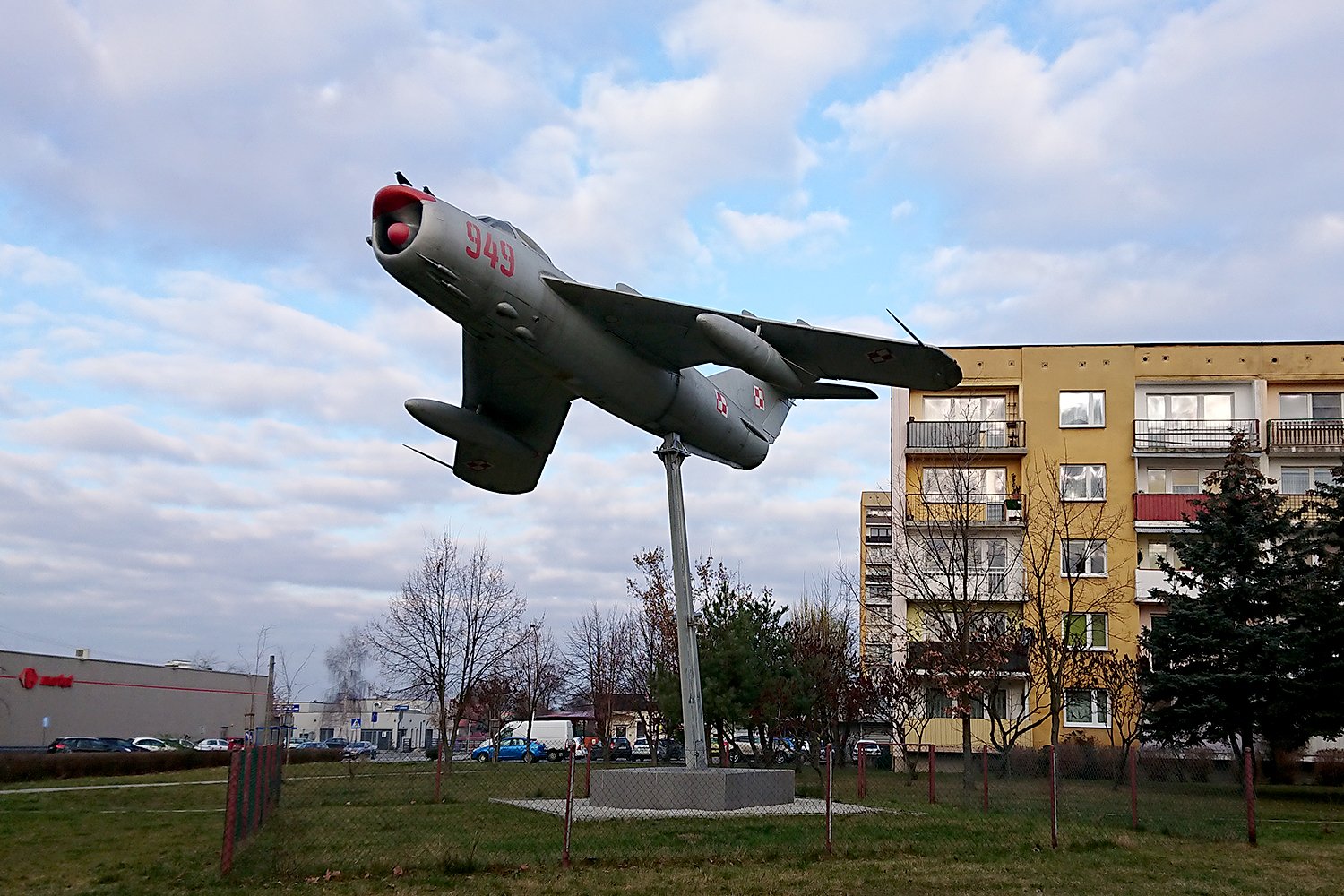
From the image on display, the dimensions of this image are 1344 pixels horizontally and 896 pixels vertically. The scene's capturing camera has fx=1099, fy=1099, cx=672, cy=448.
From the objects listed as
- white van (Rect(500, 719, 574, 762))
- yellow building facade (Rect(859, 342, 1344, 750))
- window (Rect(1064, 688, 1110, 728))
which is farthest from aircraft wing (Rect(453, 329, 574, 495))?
white van (Rect(500, 719, 574, 762))

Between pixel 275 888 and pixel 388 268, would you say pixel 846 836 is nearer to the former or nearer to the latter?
pixel 275 888

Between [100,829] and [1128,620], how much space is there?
3532 centimetres

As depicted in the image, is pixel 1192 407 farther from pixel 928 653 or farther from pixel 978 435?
pixel 928 653

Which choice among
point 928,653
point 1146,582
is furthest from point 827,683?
point 1146,582

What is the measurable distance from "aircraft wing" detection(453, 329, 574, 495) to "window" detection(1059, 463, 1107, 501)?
28.7 meters

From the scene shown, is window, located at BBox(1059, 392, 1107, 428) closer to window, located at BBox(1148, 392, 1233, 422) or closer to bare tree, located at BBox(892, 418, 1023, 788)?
window, located at BBox(1148, 392, 1233, 422)

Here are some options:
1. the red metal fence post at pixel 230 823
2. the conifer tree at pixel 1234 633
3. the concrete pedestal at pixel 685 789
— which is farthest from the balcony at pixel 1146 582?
the red metal fence post at pixel 230 823

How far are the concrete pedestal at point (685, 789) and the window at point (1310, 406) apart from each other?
106 ft

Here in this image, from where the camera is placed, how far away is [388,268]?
507 inches

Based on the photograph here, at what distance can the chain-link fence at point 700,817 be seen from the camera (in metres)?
11.5

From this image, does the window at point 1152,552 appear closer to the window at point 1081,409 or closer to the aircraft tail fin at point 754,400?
the window at point 1081,409

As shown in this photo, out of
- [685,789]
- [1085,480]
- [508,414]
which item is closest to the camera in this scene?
[685,789]

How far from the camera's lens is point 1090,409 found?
137ft

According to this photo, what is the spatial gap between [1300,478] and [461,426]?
36.1 meters
